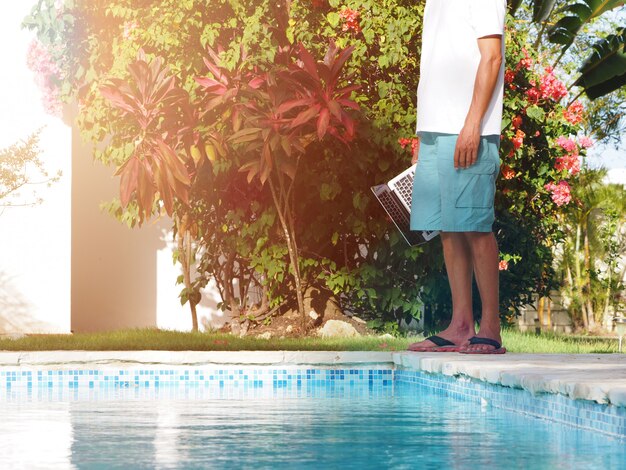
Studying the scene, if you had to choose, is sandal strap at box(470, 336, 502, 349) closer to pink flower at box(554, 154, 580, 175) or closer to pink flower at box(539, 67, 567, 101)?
pink flower at box(554, 154, 580, 175)

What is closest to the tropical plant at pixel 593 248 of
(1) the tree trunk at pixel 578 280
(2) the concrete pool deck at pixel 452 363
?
(1) the tree trunk at pixel 578 280

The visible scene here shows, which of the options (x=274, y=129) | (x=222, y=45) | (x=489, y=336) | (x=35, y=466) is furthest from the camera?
(x=222, y=45)

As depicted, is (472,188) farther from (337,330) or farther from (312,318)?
(312,318)

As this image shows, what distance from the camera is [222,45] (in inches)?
344

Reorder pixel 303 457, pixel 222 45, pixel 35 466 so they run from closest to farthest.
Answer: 1. pixel 35 466
2. pixel 303 457
3. pixel 222 45

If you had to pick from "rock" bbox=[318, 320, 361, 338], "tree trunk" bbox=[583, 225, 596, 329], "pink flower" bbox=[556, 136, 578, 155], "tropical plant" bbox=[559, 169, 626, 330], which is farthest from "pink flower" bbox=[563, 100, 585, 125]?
"tree trunk" bbox=[583, 225, 596, 329]

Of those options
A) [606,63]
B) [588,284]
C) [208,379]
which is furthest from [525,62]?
[588,284]

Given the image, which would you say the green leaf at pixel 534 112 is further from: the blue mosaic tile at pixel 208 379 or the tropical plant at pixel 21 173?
the tropical plant at pixel 21 173

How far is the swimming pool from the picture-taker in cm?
349

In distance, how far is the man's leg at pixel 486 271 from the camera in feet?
19.4

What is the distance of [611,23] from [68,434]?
14022mm

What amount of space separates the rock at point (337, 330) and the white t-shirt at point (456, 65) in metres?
2.71

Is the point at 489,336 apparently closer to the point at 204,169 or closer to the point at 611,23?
the point at 204,169

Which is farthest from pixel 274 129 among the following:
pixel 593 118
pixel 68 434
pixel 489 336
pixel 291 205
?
pixel 593 118
